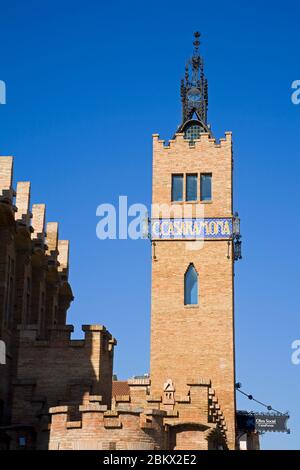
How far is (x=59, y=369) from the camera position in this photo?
3453cm

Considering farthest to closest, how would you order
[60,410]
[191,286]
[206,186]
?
[206,186] → [191,286] → [60,410]

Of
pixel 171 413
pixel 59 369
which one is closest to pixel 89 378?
pixel 59 369

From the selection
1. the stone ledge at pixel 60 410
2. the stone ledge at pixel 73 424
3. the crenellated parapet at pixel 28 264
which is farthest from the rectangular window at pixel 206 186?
the stone ledge at pixel 73 424

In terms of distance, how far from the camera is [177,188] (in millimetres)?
45156

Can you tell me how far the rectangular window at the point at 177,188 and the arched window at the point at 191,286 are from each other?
334cm

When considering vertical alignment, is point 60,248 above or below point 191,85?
below

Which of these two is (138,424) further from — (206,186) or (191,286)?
(206,186)

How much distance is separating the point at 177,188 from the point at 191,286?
15.7 ft

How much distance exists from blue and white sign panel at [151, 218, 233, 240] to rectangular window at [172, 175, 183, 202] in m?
1.23

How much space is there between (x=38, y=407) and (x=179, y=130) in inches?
746

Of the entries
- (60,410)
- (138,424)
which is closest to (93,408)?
(60,410)

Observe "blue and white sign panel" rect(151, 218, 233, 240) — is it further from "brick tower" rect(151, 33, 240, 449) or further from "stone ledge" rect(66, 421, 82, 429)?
"stone ledge" rect(66, 421, 82, 429)

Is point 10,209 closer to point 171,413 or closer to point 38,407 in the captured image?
point 38,407

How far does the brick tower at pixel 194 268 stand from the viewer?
42125 millimetres
